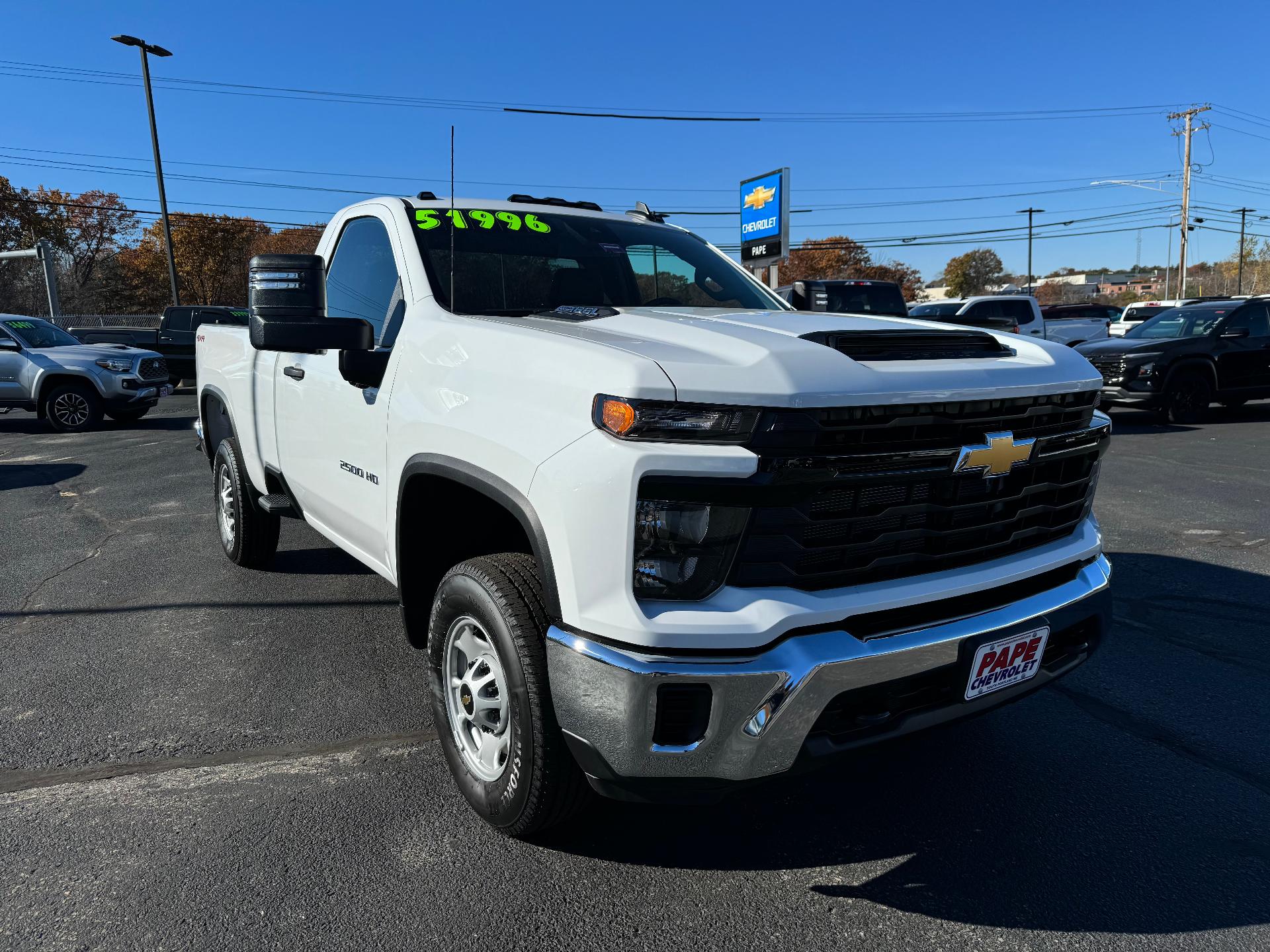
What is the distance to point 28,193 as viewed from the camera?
46844 millimetres

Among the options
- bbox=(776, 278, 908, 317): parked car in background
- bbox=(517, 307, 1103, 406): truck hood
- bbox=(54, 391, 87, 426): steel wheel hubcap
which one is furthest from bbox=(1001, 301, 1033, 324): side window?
bbox=(54, 391, 87, 426): steel wheel hubcap

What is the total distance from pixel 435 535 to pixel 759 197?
16037 mm

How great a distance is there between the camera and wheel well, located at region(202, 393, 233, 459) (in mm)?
5355

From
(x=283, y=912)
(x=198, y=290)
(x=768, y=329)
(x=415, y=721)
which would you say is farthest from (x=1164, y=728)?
(x=198, y=290)

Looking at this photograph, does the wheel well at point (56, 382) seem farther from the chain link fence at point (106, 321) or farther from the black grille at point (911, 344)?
the chain link fence at point (106, 321)

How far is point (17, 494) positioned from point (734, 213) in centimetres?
4157

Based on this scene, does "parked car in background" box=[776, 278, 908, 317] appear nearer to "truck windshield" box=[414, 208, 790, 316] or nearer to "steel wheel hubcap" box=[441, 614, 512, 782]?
"truck windshield" box=[414, 208, 790, 316]

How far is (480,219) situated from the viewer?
3.62 m

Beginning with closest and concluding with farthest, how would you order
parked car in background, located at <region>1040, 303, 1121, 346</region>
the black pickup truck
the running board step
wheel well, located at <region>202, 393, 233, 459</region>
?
the running board step → wheel well, located at <region>202, 393, 233, 459</region> → the black pickup truck → parked car in background, located at <region>1040, 303, 1121, 346</region>

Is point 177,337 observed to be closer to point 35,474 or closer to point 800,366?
point 35,474

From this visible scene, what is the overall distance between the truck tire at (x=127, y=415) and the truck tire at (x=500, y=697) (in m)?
13.2

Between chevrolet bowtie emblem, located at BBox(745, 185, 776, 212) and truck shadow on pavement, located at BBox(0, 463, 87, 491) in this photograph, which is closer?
truck shadow on pavement, located at BBox(0, 463, 87, 491)

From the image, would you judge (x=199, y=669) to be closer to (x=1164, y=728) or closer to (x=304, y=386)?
(x=304, y=386)

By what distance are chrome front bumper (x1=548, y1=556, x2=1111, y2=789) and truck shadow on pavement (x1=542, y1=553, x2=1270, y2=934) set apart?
177mm
